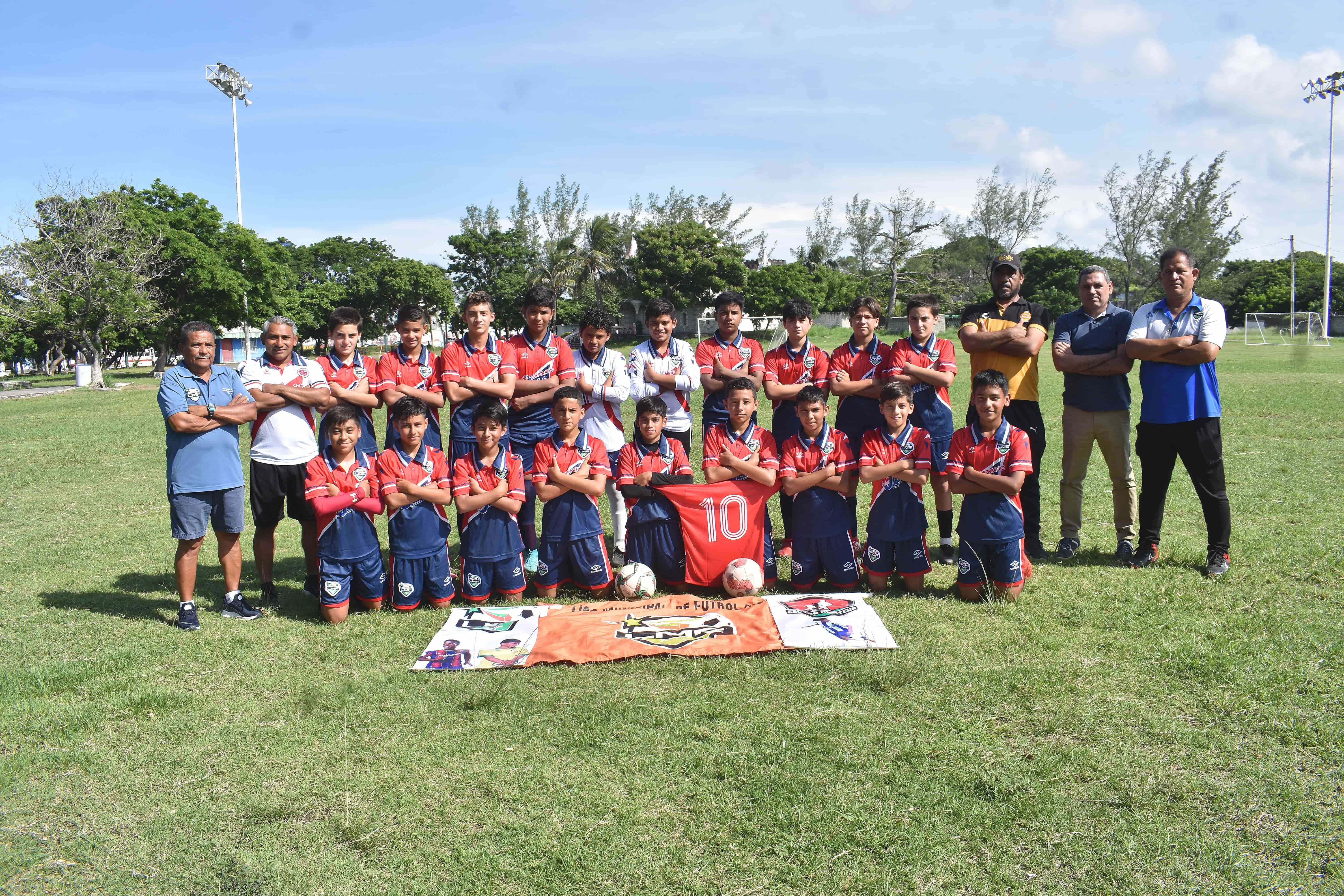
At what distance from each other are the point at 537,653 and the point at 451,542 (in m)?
3.20

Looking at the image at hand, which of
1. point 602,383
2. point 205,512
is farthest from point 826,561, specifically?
point 205,512

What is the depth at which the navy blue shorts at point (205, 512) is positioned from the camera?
5.80m

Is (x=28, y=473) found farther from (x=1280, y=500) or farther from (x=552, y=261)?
(x=552, y=261)

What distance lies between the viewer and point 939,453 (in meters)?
6.69

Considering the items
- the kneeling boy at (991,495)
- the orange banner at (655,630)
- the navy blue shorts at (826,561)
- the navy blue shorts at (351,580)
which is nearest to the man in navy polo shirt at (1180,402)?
the kneeling boy at (991,495)

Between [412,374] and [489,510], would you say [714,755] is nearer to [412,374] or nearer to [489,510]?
[489,510]

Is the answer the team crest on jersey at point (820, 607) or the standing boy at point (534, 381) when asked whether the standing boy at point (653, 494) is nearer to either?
the standing boy at point (534, 381)

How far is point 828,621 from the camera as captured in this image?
5.52 meters

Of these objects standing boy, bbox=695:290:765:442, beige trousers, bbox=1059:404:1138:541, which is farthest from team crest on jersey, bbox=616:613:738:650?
beige trousers, bbox=1059:404:1138:541

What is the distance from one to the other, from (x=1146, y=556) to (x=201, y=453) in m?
7.22

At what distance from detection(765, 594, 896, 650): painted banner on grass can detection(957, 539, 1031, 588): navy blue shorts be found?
77 centimetres

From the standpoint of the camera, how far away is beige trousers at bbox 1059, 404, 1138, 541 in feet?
22.6

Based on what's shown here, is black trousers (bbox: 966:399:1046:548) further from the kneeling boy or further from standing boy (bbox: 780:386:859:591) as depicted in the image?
standing boy (bbox: 780:386:859:591)

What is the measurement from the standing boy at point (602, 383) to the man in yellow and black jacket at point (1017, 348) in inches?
112
